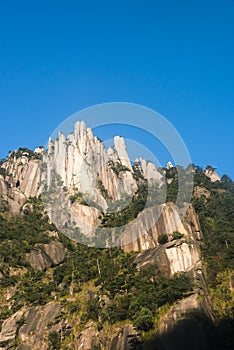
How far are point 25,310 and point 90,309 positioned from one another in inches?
281

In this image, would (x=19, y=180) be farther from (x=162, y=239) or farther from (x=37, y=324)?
(x=37, y=324)

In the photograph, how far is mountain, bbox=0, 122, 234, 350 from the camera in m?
30.5

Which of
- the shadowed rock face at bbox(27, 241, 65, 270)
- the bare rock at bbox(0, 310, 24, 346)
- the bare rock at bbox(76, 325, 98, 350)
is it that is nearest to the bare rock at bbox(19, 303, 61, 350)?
the bare rock at bbox(0, 310, 24, 346)

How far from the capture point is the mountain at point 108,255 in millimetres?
30531

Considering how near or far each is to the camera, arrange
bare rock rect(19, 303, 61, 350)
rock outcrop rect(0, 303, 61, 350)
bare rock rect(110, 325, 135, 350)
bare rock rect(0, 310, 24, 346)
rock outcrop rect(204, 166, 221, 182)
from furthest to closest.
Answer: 1. rock outcrop rect(204, 166, 221, 182)
2. bare rock rect(0, 310, 24, 346)
3. rock outcrop rect(0, 303, 61, 350)
4. bare rock rect(19, 303, 61, 350)
5. bare rock rect(110, 325, 135, 350)

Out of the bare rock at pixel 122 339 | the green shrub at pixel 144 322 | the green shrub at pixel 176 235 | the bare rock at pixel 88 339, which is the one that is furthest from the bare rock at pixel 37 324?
the green shrub at pixel 176 235

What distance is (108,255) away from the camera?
44.1 m

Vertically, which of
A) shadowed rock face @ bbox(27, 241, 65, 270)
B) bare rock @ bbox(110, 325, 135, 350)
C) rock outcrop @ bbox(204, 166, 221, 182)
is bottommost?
bare rock @ bbox(110, 325, 135, 350)

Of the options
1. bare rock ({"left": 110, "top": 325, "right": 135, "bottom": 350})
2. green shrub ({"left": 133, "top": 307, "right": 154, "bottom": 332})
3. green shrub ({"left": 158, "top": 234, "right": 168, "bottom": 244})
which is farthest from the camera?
green shrub ({"left": 158, "top": 234, "right": 168, "bottom": 244})

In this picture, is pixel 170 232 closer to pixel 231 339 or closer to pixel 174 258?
pixel 174 258

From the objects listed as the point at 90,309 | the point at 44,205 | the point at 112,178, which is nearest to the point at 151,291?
the point at 90,309

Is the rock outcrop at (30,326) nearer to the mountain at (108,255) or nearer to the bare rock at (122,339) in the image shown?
the mountain at (108,255)

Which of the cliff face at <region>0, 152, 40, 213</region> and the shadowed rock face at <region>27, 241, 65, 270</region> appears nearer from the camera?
the shadowed rock face at <region>27, 241, 65, 270</region>

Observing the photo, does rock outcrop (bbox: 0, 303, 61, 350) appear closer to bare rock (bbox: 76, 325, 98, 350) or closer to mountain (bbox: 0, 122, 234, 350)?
mountain (bbox: 0, 122, 234, 350)
